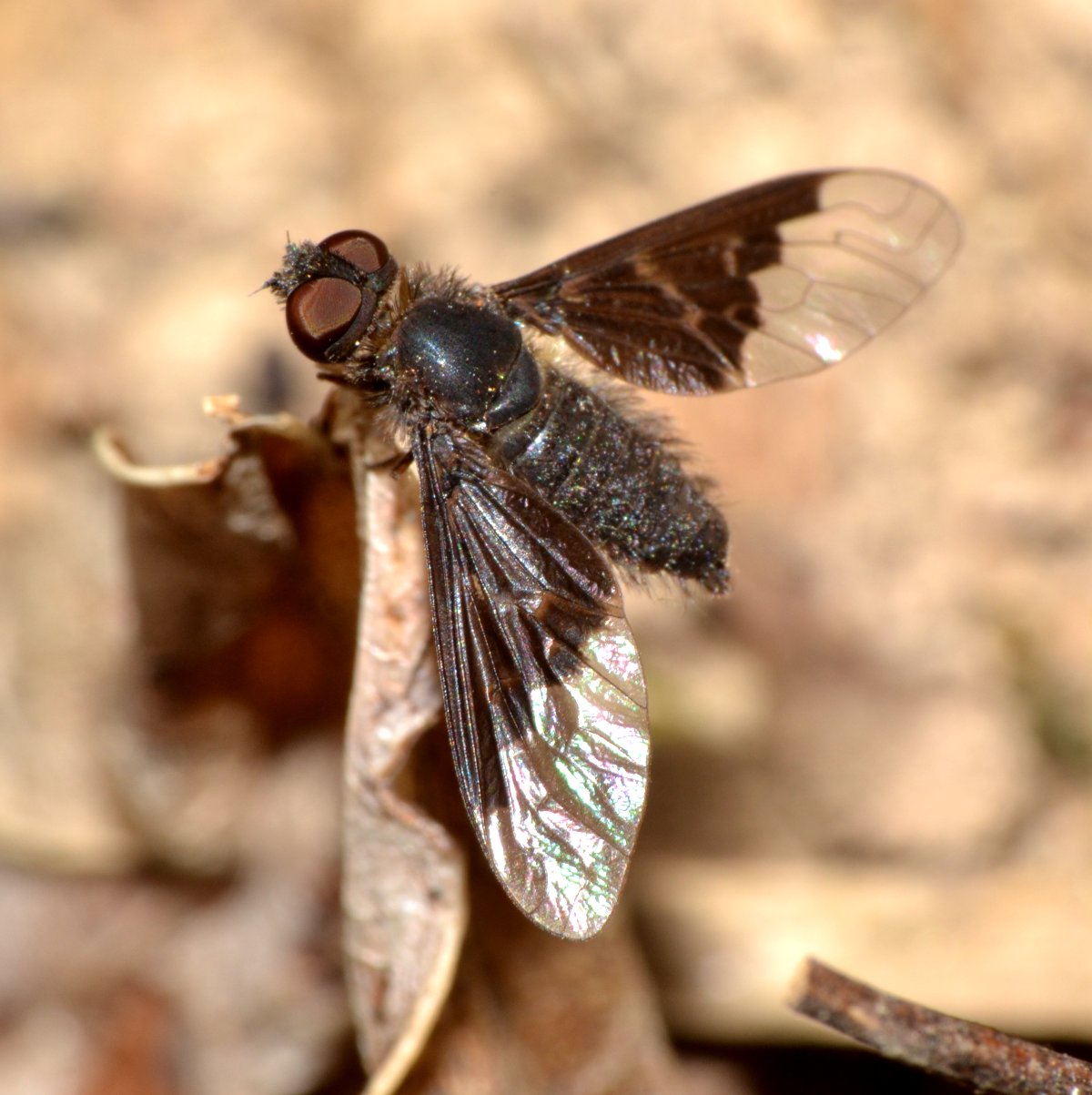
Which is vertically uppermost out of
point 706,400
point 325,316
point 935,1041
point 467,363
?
point 706,400

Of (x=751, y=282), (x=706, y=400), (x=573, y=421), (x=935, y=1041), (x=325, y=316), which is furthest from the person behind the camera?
(x=706, y=400)

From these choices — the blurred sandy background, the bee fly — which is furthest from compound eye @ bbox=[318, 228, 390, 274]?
the blurred sandy background

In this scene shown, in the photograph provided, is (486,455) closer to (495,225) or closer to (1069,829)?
(495,225)

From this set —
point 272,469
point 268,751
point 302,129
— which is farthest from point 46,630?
point 302,129

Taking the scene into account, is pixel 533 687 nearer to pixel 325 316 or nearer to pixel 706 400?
pixel 325 316

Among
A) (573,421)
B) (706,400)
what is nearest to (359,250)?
(573,421)

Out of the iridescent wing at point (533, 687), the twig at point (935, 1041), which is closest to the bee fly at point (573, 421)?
the iridescent wing at point (533, 687)
